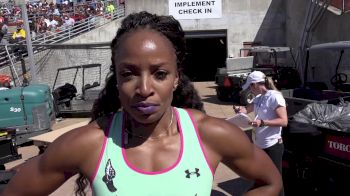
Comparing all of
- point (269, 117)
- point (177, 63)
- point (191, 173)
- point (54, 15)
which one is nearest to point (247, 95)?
point (269, 117)

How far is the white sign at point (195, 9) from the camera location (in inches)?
893

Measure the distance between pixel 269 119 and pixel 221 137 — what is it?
3.40m

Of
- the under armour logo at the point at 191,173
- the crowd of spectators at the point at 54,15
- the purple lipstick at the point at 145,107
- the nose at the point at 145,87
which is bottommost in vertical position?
the under armour logo at the point at 191,173

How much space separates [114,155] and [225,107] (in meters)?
13.5

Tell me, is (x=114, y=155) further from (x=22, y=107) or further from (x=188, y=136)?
(x=22, y=107)

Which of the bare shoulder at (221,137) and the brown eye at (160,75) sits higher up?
the brown eye at (160,75)

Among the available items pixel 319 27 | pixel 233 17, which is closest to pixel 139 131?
pixel 319 27

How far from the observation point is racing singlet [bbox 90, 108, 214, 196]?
5.42 ft

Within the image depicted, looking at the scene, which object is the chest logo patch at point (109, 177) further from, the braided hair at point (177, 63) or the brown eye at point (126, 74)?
the brown eye at point (126, 74)

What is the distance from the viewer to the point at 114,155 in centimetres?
171

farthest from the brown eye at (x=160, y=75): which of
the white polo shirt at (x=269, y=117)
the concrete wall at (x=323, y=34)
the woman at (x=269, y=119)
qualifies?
the concrete wall at (x=323, y=34)

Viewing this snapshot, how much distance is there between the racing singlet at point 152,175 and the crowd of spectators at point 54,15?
1967 cm

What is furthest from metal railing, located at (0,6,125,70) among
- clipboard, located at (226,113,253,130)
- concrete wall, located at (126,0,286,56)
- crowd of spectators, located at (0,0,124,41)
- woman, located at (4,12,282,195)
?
woman, located at (4,12,282,195)

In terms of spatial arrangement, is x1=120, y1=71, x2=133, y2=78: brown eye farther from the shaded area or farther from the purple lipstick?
the shaded area
